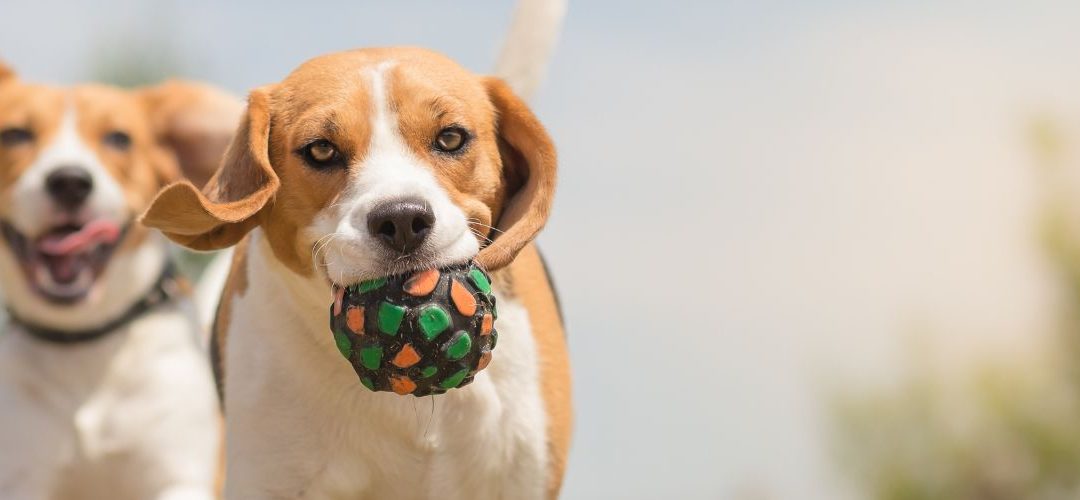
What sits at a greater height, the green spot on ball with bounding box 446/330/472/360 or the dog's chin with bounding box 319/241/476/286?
the dog's chin with bounding box 319/241/476/286

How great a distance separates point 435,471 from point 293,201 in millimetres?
855

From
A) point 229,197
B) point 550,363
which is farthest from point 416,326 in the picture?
point 550,363

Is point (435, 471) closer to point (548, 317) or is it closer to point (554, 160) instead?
point (548, 317)

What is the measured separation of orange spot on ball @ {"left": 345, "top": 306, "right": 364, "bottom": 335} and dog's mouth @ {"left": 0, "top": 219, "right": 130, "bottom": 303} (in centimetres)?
293

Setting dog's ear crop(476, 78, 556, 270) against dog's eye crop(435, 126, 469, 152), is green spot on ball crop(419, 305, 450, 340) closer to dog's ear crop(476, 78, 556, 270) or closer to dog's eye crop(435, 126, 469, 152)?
dog's ear crop(476, 78, 556, 270)

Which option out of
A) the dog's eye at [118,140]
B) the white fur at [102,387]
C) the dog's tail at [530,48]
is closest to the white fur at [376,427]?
the dog's tail at [530,48]

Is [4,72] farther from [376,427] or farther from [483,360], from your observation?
[483,360]

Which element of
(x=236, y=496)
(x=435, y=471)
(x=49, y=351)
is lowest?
(x=49, y=351)

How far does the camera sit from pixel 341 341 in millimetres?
3631

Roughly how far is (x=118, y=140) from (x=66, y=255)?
53 cm

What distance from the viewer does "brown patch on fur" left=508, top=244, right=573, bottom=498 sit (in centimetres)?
422

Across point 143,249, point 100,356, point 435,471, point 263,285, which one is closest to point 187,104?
point 143,249

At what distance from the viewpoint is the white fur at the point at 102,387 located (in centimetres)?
609

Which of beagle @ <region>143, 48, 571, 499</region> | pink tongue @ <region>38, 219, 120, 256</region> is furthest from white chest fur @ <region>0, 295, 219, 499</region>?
beagle @ <region>143, 48, 571, 499</region>
